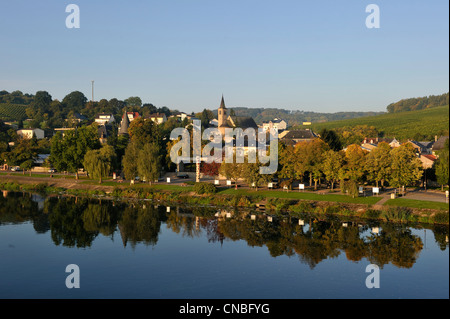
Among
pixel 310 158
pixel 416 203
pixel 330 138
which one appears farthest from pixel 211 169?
pixel 416 203

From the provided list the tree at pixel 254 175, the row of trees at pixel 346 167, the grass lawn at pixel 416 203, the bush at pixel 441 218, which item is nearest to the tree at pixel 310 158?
the row of trees at pixel 346 167

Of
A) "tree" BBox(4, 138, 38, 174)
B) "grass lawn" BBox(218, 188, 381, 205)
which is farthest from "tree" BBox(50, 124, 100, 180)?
"grass lawn" BBox(218, 188, 381, 205)

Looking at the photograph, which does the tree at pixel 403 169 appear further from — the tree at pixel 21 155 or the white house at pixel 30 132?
the white house at pixel 30 132

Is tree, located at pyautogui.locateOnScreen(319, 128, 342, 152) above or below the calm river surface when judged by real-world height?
above

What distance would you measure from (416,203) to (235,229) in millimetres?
18848

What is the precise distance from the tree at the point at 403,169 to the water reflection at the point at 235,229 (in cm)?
979

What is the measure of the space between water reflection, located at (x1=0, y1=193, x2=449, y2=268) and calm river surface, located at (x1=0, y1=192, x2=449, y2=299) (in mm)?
93

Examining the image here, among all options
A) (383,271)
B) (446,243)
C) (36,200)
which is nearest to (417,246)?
(446,243)

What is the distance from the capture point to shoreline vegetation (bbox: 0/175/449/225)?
44906 millimetres

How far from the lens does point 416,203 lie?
4647cm

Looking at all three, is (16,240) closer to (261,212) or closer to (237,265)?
(237,265)

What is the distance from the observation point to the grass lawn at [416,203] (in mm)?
44725

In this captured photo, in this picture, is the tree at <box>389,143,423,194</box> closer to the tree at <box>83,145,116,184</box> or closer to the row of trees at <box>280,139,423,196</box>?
the row of trees at <box>280,139,423,196</box>

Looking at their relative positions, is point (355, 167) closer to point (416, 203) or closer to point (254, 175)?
point (416, 203)
